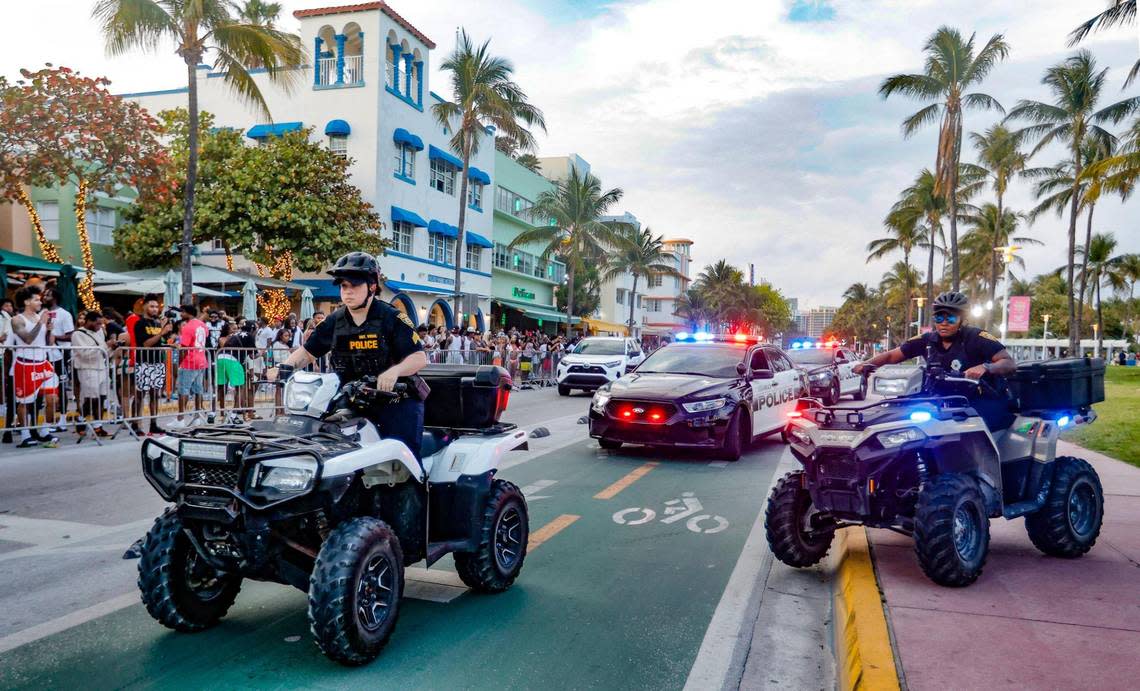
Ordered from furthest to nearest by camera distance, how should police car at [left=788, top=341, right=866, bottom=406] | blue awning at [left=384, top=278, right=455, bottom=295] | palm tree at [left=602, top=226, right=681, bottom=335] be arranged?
palm tree at [left=602, top=226, right=681, bottom=335] → blue awning at [left=384, top=278, right=455, bottom=295] → police car at [left=788, top=341, right=866, bottom=406]

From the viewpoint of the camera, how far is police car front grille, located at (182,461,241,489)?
144 inches

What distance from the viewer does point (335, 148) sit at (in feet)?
107

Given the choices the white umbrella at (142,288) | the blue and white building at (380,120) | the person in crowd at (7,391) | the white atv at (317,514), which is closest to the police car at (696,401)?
the white atv at (317,514)

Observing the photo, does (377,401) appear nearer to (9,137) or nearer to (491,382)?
(491,382)

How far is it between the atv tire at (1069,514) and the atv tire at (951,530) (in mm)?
890

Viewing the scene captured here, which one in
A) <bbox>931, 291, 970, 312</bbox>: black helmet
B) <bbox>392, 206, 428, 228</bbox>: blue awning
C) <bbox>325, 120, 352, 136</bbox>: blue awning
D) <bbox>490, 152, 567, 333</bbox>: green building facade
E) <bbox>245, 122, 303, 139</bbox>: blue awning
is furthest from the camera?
<bbox>490, 152, 567, 333</bbox>: green building facade

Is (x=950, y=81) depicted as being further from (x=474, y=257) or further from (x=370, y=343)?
(x=370, y=343)

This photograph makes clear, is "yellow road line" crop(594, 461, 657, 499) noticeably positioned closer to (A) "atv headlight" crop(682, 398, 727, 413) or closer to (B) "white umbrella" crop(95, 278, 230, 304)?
(A) "atv headlight" crop(682, 398, 727, 413)

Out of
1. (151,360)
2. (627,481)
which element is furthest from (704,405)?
(151,360)

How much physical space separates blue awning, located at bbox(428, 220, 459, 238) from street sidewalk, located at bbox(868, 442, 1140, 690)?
106 feet

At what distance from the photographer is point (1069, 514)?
18.5 feet

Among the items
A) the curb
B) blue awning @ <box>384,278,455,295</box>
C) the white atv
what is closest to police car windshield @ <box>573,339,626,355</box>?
blue awning @ <box>384,278,455,295</box>

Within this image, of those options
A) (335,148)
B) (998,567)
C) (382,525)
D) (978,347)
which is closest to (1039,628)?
(998,567)

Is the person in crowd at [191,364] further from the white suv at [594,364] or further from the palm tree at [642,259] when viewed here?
the palm tree at [642,259]
